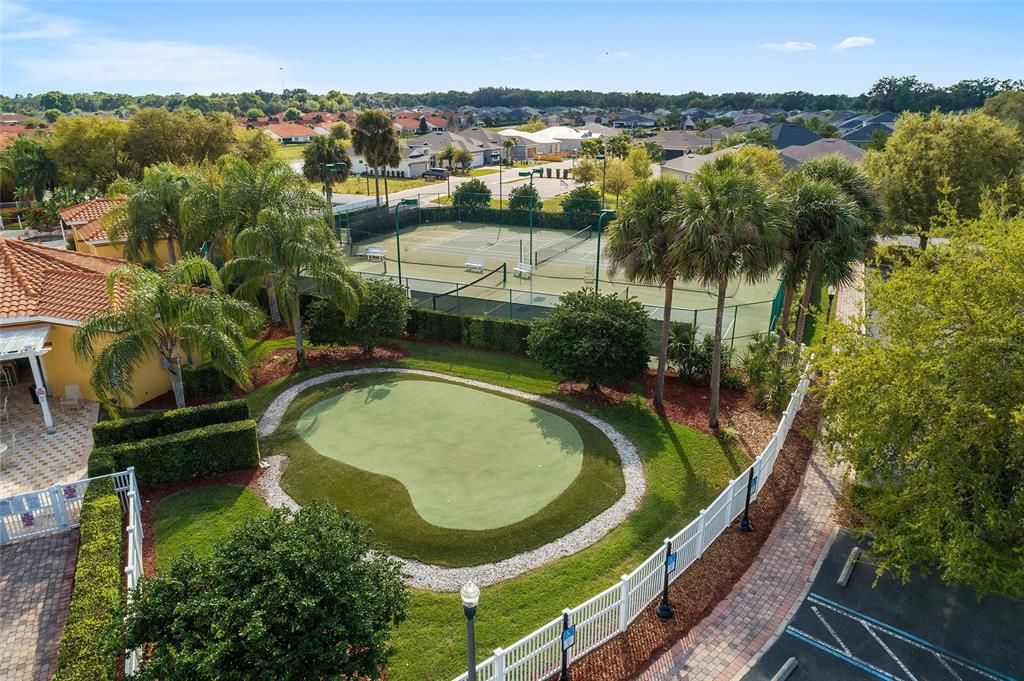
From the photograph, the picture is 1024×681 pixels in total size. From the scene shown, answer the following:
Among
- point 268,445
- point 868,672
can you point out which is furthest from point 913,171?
point 268,445

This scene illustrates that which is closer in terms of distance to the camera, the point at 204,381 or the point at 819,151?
the point at 204,381

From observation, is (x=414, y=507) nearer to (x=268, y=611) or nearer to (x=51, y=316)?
(x=268, y=611)

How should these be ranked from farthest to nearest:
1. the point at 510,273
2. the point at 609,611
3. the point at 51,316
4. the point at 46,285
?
the point at 510,273
the point at 46,285
the point at 51,316
the point at 609,611

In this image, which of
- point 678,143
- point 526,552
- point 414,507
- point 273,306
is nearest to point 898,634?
point 526,552

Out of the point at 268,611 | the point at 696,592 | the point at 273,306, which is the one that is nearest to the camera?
the point at 268,611

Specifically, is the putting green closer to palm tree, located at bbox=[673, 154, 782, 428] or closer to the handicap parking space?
the handicap parking space

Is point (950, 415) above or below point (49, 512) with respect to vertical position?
above

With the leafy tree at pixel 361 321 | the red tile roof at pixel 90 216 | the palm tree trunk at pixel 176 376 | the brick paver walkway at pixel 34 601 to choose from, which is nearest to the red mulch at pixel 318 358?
the leafy tree at pixel 361 321

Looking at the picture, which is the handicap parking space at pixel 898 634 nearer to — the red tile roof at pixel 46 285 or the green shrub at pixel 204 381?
the green shrub at pixel 204 381

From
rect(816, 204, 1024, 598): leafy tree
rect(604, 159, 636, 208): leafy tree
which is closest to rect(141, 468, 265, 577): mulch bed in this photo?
rect(816, 204, 1024, 598): leafy tree
